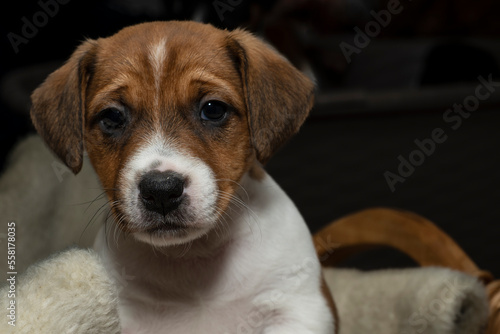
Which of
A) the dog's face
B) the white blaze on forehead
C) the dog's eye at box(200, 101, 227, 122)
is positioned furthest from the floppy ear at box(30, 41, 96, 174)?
the dog's eye at box(200, 101, 227, 122)

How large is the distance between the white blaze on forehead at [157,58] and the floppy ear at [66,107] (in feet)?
0.87

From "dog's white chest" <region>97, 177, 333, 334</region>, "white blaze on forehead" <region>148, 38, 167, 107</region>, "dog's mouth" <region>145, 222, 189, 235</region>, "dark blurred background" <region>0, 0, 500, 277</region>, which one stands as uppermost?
"white blaze on forehead" <region>148, 38, 167, 107</region>

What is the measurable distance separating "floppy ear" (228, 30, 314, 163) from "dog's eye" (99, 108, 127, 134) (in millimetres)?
398

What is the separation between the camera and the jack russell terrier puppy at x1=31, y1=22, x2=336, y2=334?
6.38 feet

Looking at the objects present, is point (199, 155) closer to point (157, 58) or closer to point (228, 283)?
point (157, 58)

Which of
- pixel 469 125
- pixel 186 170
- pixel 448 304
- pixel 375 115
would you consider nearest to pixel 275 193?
pixel 186 170

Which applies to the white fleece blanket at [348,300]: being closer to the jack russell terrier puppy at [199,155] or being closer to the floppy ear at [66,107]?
the jack russell terrier puppy at [199,155]

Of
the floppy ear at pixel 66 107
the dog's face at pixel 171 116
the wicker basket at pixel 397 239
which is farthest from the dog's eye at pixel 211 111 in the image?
the wicker basket at pixel 397 239

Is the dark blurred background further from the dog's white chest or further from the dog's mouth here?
the dog's mouth

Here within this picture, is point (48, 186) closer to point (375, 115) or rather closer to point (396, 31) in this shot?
point (375, 115)

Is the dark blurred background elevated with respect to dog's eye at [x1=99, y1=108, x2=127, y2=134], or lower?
lower

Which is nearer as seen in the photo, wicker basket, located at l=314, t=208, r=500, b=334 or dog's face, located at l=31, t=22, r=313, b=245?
dog's face, located at l=31, t=22, r=313, b=245

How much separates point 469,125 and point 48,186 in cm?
277

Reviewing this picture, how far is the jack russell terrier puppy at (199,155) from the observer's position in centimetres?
195
